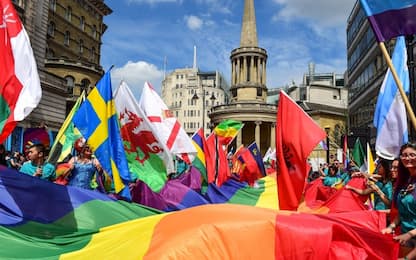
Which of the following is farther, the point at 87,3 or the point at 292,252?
the point at 87,3

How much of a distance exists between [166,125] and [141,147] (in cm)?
232

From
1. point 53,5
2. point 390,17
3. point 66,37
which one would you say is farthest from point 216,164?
point 66,37

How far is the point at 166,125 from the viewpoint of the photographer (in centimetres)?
1002

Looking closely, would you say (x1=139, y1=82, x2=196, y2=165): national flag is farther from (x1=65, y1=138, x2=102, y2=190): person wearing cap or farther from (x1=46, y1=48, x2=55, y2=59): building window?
(x1=46, y1=48, x2=55, y2=59): building window

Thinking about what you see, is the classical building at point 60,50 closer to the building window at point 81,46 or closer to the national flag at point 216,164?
the building window at point 81,46

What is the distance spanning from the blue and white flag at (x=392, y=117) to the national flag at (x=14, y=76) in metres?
5.15

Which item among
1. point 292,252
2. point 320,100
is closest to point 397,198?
point 292,252

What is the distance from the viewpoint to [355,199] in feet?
27.2

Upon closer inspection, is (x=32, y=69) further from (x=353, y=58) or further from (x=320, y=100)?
(x=320, y=100)

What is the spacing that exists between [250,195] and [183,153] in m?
2.98

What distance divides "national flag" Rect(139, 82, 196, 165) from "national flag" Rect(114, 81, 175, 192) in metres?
1.84

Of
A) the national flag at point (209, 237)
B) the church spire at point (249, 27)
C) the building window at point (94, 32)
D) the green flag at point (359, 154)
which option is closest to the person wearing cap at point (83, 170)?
the national flag at point (209, 237)

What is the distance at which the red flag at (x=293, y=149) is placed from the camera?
220 inches

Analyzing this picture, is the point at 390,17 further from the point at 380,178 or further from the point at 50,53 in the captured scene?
the point at 50,53
